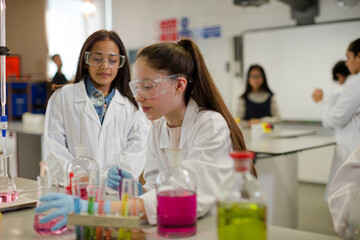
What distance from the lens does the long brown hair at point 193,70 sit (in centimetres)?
146

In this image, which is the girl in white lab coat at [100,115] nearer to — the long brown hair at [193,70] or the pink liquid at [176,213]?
the long brown hair at [193,70]

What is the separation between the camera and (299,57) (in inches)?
242

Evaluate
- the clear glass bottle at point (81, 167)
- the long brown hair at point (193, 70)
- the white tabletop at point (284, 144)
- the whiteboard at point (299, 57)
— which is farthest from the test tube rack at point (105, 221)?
the whiteboard at point (299, 57)

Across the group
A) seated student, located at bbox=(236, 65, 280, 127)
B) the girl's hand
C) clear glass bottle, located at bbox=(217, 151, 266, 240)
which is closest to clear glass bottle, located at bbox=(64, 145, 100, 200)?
clear glass bottle, located at bbox=(217, 151, 266, 240)

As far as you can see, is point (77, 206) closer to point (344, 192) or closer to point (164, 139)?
point (164, 139)

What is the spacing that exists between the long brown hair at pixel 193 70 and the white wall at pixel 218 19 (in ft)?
15.4

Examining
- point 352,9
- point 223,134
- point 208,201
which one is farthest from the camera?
point 352,9

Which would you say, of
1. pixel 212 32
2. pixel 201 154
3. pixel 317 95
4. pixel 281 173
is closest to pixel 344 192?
pixel 201 154

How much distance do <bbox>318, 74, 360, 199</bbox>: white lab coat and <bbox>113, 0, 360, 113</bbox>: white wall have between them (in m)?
2.41

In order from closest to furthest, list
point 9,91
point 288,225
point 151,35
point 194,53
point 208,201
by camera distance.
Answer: point 208,201
point 194,53
point 288,225
point 9,91
point 151,35

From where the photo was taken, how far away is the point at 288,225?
3668 mm

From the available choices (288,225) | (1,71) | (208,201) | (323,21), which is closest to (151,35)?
(323,21)

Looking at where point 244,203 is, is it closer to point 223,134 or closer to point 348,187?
point 223,134

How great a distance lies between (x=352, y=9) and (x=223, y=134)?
16.0ft
